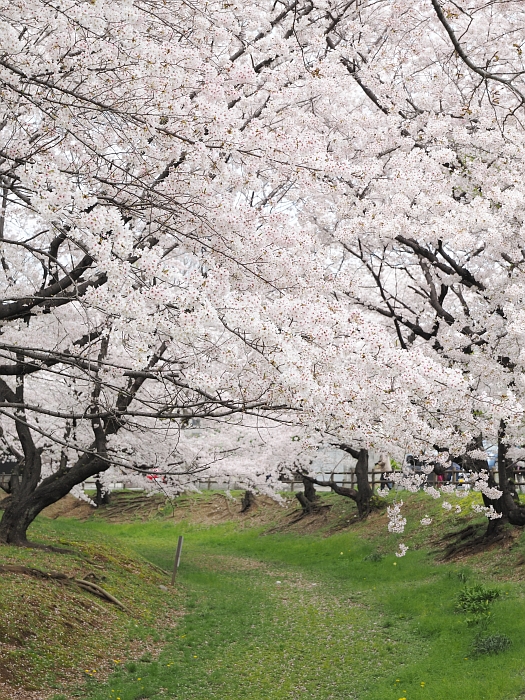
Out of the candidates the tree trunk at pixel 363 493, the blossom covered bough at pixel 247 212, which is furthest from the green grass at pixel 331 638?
the tree trunk at pixel 363 493

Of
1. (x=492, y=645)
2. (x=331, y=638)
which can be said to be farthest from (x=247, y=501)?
(x=492, y=645)

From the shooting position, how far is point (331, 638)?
10.3 metres

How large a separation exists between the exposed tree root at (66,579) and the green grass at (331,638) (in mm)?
1286

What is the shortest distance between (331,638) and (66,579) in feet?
14.3

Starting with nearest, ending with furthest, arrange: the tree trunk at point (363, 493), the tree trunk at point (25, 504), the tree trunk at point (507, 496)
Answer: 1. the tree trunk at point (507, 496)
2. the tree trunk at point (25, 504)
3. the tree trunk at point (363, 493)

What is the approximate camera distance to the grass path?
25.3ft

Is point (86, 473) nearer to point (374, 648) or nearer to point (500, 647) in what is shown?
point (374, 648)

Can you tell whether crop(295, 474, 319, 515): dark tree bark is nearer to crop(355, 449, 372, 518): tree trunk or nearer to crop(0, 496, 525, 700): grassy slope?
crop(355, 449, 372, 518): tree trunk

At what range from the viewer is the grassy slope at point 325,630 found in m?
7.80

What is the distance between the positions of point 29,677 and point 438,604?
656cm

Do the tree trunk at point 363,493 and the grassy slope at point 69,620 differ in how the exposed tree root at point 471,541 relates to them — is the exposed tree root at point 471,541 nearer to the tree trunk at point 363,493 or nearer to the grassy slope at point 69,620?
the tree trunk at point 363,493

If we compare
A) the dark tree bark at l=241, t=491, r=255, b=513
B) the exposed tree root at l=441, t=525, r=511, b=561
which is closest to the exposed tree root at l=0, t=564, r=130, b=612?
the exposed tree root at l=441, t=525, r=511, b=561

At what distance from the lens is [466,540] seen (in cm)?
1483

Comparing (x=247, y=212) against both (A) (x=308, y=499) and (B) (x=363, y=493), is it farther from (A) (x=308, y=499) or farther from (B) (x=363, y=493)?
(A) (x=308, y=499)
